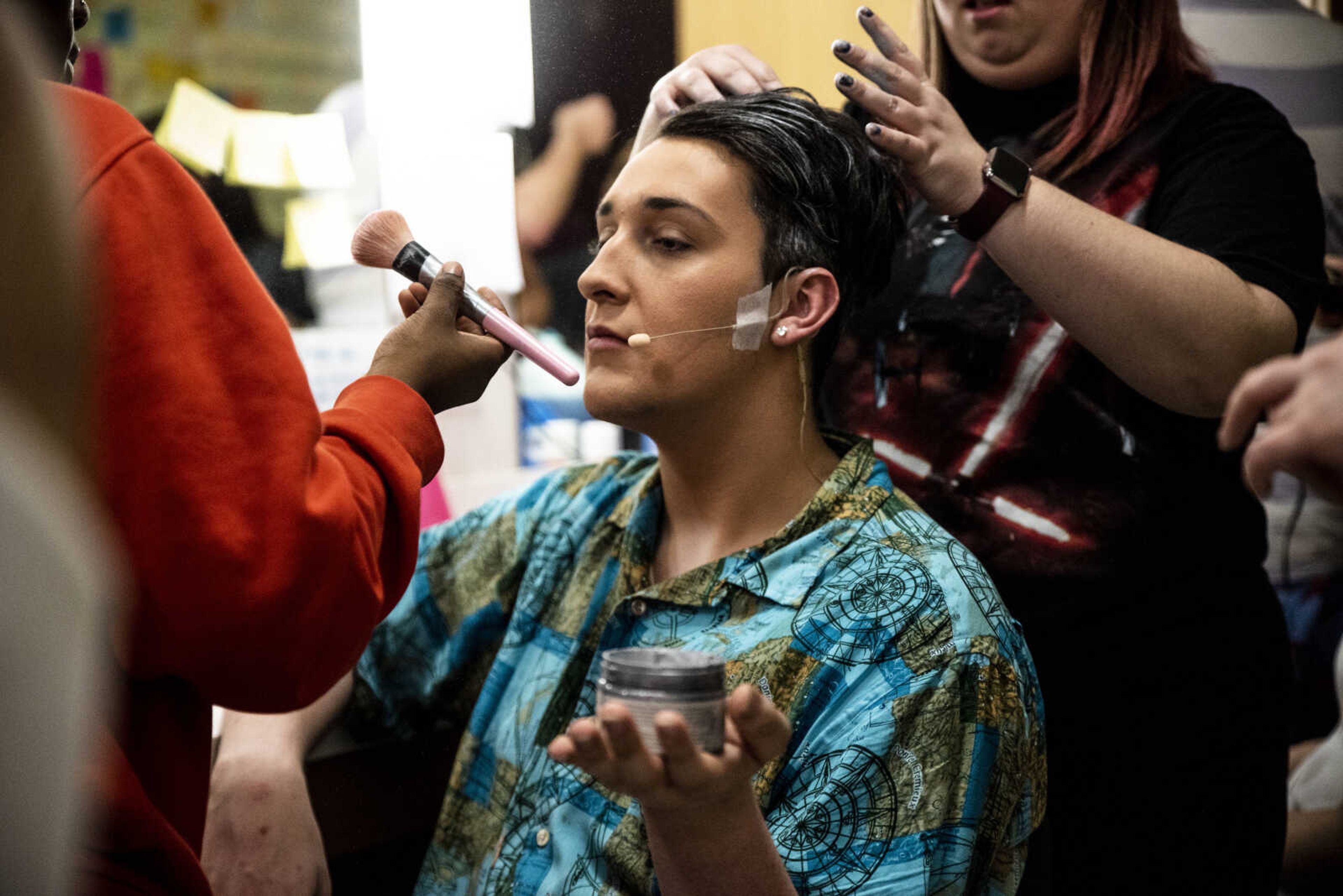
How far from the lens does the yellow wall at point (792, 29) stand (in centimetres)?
140

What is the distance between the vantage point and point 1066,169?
139 centimetres

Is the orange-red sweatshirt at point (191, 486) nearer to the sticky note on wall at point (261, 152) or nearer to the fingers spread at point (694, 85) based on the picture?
the sticky note on wall at point (261, 152)

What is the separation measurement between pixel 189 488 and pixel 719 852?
1.63 ft

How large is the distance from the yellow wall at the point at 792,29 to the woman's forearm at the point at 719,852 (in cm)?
86

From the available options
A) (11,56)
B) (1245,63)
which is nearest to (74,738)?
(11,56)

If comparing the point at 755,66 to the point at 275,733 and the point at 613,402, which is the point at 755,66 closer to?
the point at 613,402

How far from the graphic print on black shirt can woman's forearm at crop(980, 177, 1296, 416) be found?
12 cm

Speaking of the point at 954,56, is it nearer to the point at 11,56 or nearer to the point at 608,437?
the point at 608,437

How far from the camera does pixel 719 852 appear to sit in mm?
963

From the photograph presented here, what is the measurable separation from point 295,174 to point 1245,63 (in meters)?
1.21

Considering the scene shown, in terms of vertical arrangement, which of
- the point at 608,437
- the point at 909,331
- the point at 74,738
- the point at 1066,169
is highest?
the point at 1066,169

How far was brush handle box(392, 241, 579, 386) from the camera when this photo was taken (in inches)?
43.7

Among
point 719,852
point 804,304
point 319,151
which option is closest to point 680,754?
point 719,852

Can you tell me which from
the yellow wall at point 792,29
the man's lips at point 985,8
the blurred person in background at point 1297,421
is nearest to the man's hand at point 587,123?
the yellow wall at point 792,29
